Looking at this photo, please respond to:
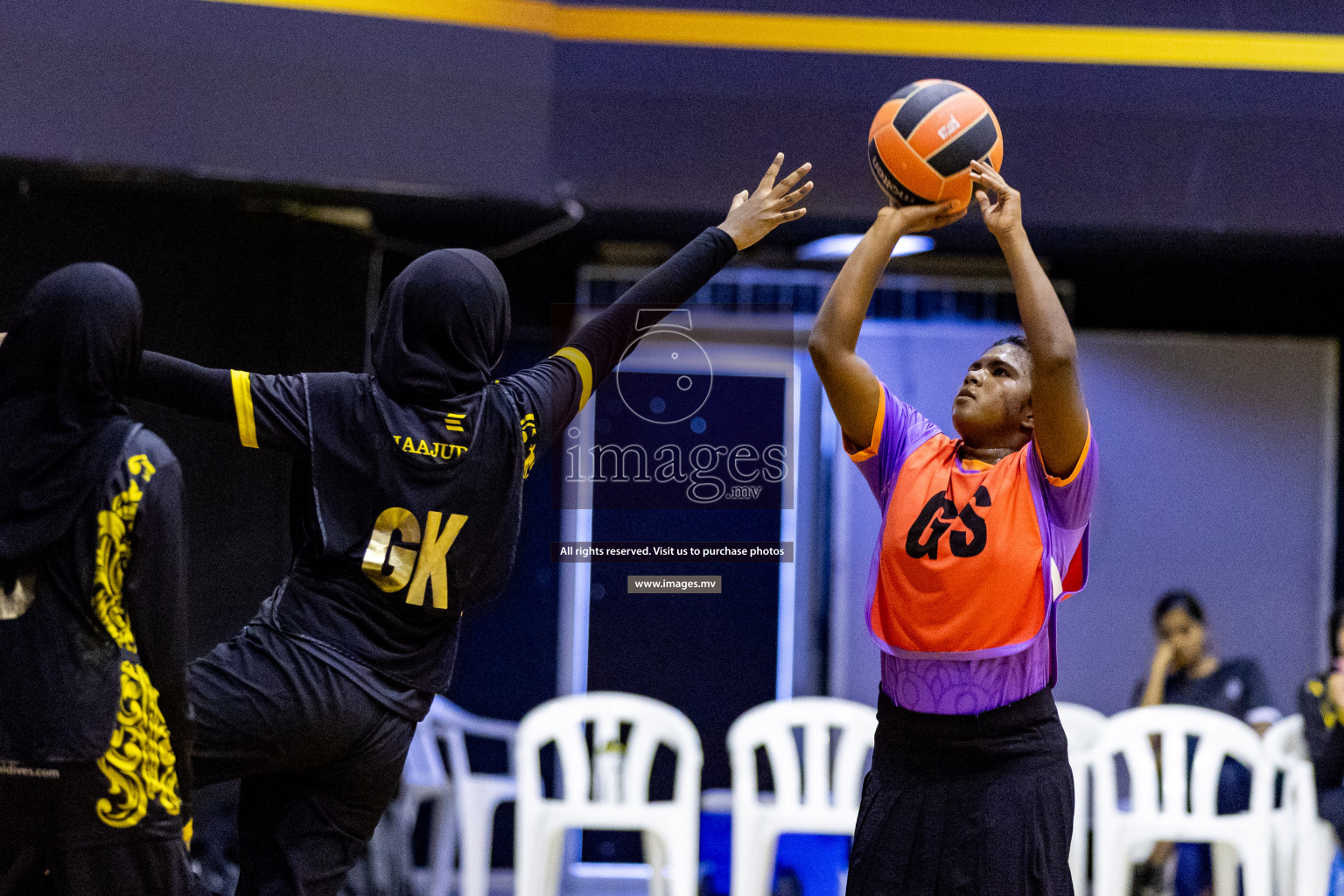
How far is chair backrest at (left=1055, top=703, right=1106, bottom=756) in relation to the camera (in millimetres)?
4633

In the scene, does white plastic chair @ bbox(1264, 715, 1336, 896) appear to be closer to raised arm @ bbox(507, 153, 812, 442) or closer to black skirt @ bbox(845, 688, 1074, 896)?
black skirt @ bbox(845, 688, 1074, 896)

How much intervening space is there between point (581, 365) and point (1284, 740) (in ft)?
10.3

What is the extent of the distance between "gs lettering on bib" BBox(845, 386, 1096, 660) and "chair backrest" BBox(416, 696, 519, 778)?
8.08 ft

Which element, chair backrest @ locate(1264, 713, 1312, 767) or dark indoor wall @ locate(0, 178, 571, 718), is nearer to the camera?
dark indoor wall @ locate(0, 178, 571, 718)

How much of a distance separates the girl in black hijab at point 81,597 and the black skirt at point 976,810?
1495mm

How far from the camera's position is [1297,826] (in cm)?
430

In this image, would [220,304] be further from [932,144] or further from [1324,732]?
[1324,732]

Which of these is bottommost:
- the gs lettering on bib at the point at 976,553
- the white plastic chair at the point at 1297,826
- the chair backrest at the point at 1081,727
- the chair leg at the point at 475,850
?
the chair leg at the point at 475,850

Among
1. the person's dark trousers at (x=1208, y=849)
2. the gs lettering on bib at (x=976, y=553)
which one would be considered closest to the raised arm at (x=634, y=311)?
the gs lettering on bib at (x=976, y=553)

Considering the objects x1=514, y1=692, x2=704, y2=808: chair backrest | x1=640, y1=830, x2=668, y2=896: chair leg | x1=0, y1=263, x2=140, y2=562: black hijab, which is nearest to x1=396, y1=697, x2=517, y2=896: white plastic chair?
x1=514, y1=692, x2=704, y2=808: chair backrest

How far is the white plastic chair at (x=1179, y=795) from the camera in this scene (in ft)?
14.1

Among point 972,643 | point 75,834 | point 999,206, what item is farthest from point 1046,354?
point 75,834

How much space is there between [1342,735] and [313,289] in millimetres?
3726

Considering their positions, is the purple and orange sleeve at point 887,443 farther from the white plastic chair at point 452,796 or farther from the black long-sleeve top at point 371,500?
the white plastic chair at point 452,796
